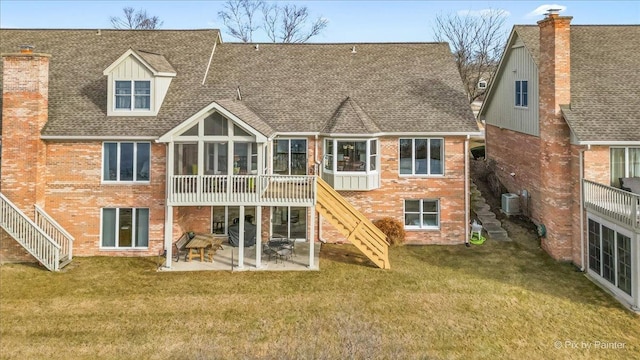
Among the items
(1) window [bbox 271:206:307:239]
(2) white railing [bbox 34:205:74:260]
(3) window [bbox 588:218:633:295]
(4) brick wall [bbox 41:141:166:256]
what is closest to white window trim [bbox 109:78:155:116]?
(4) brick wall [bbox 41:141:166:256]

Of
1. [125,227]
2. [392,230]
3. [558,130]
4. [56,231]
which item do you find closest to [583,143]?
[558,130]

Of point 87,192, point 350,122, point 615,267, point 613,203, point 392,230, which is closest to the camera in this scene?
point 615,267

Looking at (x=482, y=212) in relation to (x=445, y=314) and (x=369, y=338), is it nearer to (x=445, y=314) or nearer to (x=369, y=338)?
(x=445, y=314)

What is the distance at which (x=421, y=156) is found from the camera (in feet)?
62.0

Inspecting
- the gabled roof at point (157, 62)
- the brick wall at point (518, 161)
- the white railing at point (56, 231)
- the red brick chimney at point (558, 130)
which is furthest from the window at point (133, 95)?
the brick wall at point (518, 161)

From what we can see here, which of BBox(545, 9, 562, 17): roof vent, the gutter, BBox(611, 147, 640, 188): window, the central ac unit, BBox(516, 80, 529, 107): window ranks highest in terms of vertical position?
BBox(545, 9, 562, 17): roof vent

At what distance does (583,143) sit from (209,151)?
1398 centimetres

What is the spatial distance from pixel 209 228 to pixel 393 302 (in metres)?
9.38

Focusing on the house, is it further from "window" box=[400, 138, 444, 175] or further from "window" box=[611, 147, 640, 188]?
"window" box=[611, 147, 640, 188]

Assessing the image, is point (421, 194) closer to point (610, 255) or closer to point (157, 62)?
point (610, 255)

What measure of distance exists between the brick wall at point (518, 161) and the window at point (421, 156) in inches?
189

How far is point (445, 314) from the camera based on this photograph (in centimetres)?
1244

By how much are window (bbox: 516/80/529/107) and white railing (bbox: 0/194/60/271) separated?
21005 mm

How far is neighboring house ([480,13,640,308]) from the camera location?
1388cm
